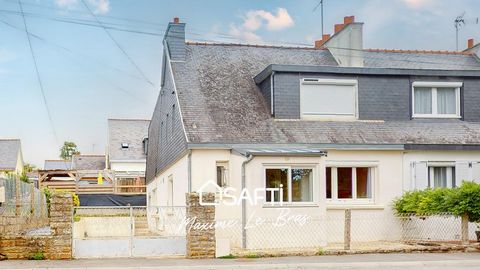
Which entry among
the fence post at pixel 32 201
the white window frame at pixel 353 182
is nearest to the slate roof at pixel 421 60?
the white window frame at pixel 353 182

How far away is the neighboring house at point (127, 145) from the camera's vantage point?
55188mm

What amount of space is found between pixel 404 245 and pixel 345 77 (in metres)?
6.37

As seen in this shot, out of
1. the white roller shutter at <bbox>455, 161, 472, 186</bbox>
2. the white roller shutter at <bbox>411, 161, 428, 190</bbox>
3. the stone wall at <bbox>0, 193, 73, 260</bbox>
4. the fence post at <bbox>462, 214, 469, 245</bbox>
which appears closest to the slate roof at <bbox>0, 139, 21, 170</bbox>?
the white roller shutter at <bbox>411, 161, 428, 190</bbox>

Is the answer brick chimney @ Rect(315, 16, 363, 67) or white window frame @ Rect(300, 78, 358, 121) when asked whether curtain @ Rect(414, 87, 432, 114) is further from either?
brick chimney @ Rect(315, 16, 363, 67)

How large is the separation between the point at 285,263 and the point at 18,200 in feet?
28.4

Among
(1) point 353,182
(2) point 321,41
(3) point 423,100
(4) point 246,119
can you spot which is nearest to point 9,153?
(2) point 321,41

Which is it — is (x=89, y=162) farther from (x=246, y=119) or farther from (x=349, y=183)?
(x=349, y=183)

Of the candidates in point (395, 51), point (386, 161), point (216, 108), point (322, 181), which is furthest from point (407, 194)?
point (395, 51)

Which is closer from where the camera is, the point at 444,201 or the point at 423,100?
the point at 444,201

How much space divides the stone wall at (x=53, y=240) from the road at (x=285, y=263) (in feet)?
1.44

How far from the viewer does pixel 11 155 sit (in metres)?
67.1

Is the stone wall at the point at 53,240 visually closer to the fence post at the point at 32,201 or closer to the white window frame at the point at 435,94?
the fence post at the point at 32,201

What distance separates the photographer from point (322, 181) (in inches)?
808

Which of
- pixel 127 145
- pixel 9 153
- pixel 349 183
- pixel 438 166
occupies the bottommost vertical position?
pixel 349 183
